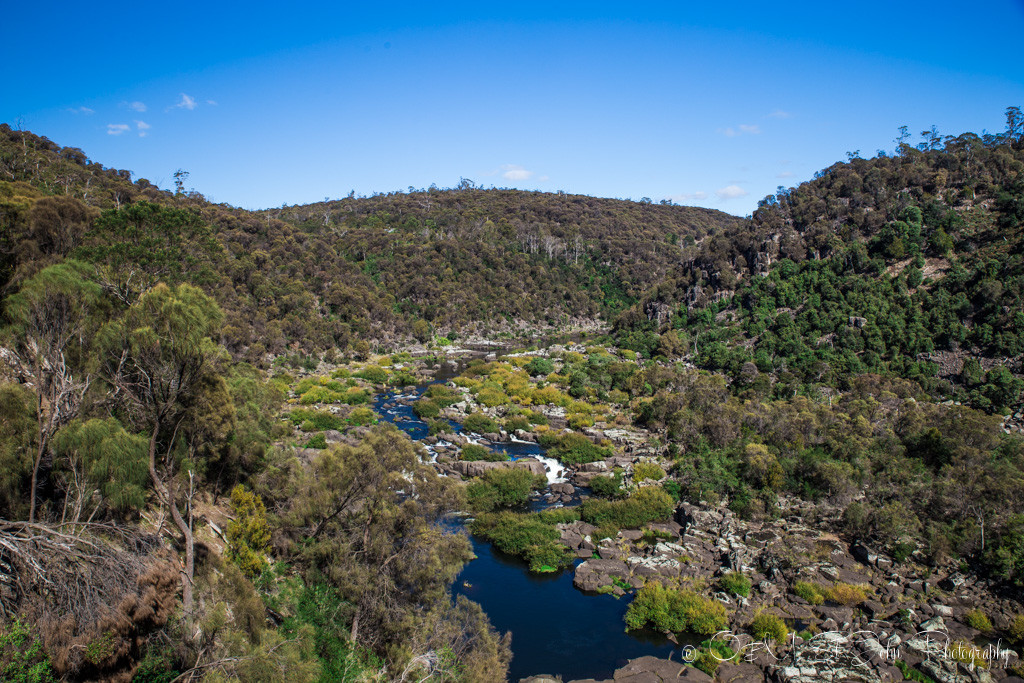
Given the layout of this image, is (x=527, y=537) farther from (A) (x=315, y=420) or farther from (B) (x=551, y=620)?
(A) (x=315, y=420)

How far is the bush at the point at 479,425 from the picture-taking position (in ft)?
140

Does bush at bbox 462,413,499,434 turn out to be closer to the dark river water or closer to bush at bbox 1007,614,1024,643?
the dark river water

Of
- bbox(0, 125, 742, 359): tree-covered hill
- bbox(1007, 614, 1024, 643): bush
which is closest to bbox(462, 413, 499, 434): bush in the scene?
bbox(0, 125, 742, 359): tree-covered hill

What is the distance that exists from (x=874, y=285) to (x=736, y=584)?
4929cm

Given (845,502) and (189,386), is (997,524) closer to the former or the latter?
(845,502)

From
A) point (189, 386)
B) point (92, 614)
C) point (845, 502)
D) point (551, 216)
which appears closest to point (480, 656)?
point (92, 614)

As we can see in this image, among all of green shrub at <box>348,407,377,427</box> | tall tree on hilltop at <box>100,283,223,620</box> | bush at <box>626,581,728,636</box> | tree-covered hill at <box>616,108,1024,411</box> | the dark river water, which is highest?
tree-covered hill at <box>616,108,1024,411</box>

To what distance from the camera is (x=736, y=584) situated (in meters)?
22.2

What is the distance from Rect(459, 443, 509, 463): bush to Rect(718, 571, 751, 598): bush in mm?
16067

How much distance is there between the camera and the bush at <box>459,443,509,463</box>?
3578 centimetres

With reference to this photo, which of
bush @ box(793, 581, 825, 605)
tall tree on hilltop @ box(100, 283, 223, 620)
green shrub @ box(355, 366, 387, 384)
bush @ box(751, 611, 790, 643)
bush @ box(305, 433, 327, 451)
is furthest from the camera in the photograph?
green shrub @ box(355, 366, 387, 384)

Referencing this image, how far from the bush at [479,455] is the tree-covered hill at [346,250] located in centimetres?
1905

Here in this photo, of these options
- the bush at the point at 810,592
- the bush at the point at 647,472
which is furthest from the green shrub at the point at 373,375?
the bush at the point at 810,592

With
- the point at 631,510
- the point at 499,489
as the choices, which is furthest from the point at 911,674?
the point at 499,489
